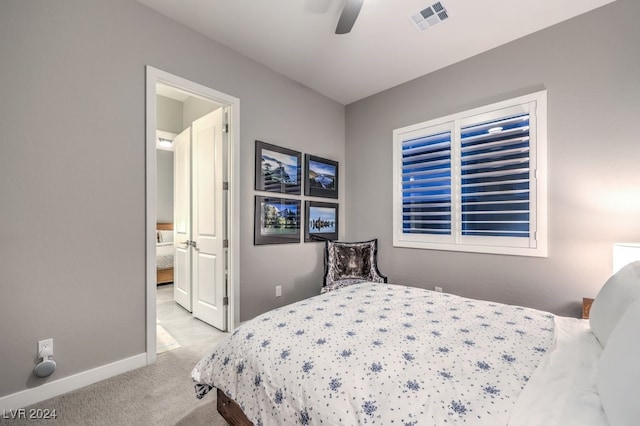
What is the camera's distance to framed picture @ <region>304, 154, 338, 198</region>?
3.58m

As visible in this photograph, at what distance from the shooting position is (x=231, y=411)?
1.41 meters

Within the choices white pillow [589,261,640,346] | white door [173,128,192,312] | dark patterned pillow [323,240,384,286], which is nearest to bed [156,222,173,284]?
white door [173,128,192,312]

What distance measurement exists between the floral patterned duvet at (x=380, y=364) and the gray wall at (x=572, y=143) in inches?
43.6

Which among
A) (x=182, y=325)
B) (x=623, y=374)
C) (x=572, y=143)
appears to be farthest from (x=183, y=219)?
(x=572, y=143)

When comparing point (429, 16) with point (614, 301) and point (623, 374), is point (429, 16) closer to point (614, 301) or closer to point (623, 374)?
point (614, 301)

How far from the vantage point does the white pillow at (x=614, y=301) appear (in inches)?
42.8

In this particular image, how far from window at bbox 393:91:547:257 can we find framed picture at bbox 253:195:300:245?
1.28 metres

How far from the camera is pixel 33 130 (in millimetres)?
1768

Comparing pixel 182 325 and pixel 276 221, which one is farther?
pixel 276 221

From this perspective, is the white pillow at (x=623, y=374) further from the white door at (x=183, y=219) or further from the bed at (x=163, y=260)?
the bed at (x=163, y=260)

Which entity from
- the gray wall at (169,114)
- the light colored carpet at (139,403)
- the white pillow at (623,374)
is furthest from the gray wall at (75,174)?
the white pillow at (623,374)

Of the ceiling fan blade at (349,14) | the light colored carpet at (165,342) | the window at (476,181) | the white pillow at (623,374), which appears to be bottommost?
the light colored carpet at (165,342)

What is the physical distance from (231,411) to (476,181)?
2.92m

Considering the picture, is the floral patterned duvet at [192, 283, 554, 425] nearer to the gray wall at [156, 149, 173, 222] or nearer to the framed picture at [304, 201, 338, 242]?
the framed picture at [304, 201, 338, 242]
